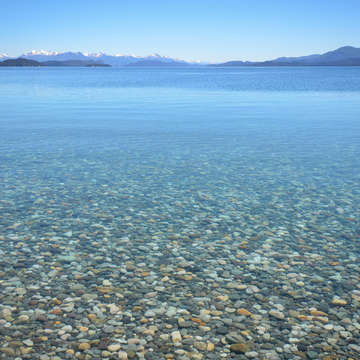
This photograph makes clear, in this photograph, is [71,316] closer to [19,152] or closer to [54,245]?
[54,245]

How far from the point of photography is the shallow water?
8.08 meters

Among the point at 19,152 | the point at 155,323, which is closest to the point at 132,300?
the point at 155,323

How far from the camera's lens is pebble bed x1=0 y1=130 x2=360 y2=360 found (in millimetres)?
7965

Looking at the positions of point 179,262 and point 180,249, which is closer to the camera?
point 179,262

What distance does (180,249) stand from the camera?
12086 mm

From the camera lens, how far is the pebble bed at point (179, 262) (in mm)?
7965

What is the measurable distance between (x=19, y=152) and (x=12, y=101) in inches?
1324

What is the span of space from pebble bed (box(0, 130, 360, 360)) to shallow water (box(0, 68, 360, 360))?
4cm

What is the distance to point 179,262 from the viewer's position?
11266 mm

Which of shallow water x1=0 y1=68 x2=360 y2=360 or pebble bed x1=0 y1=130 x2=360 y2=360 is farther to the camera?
shallow water x1=0 y1=68 x2=360 y2=360

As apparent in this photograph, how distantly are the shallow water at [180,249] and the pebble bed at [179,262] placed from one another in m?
0.04

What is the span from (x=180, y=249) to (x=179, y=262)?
2.78ft

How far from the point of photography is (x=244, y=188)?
18125mm

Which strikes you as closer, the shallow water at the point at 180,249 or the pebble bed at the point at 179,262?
the pebble bed at the point at 179,262
